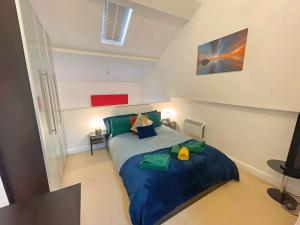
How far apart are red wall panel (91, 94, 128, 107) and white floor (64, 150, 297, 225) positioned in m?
3.10

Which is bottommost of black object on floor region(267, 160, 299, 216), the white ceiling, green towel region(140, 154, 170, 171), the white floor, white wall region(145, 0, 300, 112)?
the white floor

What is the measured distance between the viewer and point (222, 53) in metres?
2.21

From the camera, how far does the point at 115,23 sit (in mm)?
2760

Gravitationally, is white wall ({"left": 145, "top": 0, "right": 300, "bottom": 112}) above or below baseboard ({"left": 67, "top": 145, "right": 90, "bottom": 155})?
above

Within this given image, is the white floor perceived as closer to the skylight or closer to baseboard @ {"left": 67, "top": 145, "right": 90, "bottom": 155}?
baseboard @ {"left": 67, "top": 145, "right": 90, "bottom": 155}

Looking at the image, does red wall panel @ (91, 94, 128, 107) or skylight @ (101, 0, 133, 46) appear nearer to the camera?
skylight @ (101, 0, 133, 46)

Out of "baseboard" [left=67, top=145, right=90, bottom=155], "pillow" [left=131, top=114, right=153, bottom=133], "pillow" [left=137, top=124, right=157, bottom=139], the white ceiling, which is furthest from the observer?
"baseboard" [left=67, top=145, right=90, bottom=155]

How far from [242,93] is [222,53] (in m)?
0.73

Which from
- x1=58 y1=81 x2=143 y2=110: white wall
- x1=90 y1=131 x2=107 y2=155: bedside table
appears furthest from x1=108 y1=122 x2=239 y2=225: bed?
x1=58 y1=81 x2=143 y2=110: white wall

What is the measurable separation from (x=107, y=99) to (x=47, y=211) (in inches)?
181

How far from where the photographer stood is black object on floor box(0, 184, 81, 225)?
26.6 inches

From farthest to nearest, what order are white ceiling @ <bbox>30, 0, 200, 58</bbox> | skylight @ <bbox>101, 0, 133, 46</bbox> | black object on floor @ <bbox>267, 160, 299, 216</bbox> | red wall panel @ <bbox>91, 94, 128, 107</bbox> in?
red wall panel @ <bbox>91, 94, 128, 107</bbox>, skylight @ <bbox>101, 0, 133, 46</bbox>, white ceiling @ <bbox>30, 0, 200, 58</bbox>, black object on floor @ <bbox>267, 160, 299, 216</bbox>

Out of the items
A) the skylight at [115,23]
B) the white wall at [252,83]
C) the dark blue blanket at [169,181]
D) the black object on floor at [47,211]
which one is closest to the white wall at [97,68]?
the skylight at [115,23]

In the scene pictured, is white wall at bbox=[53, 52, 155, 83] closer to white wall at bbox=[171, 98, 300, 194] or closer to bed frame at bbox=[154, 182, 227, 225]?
white wall at bbox=[171, 98, 300, 194]
